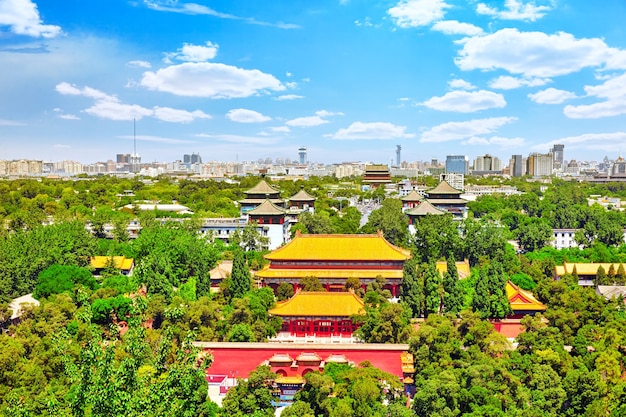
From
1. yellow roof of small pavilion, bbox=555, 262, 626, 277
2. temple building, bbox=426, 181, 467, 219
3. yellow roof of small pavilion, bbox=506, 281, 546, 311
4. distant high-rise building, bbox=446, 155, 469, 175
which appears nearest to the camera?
yellow roof of small pavilion, bbox=506, 281, 546, 311

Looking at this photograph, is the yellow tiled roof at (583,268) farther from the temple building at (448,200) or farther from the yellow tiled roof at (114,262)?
the yellow tiled roof at (114,262)

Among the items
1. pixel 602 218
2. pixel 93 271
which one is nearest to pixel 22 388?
pixel 93 271

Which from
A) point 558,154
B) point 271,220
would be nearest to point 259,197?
point 271,220

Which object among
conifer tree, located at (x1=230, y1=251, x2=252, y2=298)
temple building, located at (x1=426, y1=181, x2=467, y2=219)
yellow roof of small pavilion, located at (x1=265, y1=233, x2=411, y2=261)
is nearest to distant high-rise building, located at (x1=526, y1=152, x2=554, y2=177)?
temple building, located at (x1=426, y1=181, x2=467, y2=219)

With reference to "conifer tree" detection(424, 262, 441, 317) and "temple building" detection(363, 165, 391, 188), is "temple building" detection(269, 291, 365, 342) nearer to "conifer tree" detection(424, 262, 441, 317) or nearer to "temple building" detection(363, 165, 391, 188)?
"conifer tree" detection(424, 262, 441, 317)

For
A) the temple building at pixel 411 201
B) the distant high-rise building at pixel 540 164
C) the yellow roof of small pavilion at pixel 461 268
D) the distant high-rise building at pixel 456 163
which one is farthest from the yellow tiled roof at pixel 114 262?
the distant high-rise building at pixel 456 163

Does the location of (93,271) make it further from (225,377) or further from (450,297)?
(450,297)

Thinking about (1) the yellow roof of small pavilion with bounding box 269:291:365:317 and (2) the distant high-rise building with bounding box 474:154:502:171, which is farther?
(2) the distant high-rise building with bounding box 474:154:502:171
